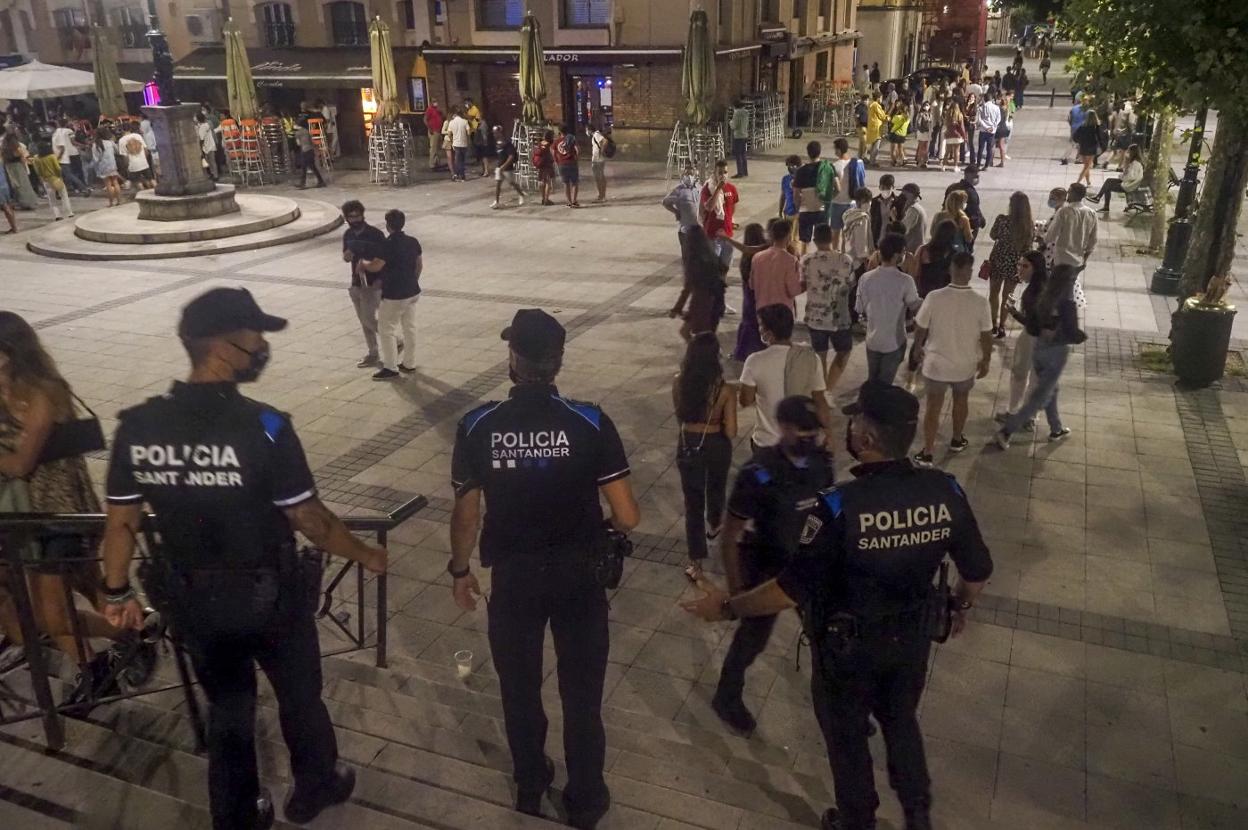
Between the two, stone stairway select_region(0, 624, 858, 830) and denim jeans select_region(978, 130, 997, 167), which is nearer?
stone stairway select_region(0, 624, 858, 830)

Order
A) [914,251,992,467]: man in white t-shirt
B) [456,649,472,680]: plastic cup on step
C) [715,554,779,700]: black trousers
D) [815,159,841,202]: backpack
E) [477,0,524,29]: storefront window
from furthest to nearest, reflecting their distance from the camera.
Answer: [477,0,524,29]: storefront window
[815,159,841,202]: backpack
[914,251,992,467]: man in white t-shirt
[456,649,472,680]: plastic cup on step
[715,554,779,700]: black trousers

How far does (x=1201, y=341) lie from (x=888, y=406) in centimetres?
726

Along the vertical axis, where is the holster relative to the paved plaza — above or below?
above

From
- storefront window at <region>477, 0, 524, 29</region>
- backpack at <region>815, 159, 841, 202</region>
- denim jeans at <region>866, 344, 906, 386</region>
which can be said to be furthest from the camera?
storefront window at <region>477, 0, 524, 29</region>

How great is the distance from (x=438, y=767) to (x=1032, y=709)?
291 cm

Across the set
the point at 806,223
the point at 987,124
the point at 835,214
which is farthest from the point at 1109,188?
the point at 806,223

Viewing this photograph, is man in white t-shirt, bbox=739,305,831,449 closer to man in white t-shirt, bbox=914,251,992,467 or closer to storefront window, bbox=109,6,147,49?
man in white t-shirt, bbox=914,251,992,467

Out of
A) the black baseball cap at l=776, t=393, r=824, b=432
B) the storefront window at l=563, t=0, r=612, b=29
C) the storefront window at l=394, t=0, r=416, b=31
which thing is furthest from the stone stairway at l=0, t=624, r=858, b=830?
the storefront window at l=394, t=0, r=416, b=31

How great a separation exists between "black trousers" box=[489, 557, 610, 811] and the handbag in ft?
6.91

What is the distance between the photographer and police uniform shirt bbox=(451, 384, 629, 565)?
3.34 meters

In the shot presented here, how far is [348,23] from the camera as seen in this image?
90.8 feet

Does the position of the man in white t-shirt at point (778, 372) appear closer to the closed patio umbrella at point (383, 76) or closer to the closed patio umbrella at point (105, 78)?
the closed patio umbrella at point (383, 76)

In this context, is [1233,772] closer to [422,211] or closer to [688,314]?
[688,314]

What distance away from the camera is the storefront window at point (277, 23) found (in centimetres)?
2864
